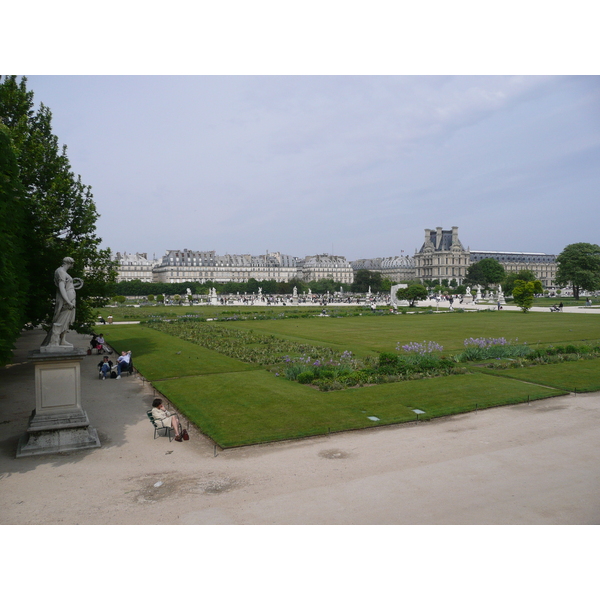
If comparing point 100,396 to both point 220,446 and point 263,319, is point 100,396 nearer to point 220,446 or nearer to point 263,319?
point 220,446

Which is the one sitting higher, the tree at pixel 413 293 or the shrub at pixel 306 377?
the tree at pixel 413 293

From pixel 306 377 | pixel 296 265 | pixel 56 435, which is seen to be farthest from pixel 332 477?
pixel 296 265

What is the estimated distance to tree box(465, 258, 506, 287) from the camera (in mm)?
110188

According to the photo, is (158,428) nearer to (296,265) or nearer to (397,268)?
(296,265)

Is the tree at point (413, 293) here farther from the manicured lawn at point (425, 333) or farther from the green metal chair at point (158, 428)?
the green metal chair at point (158, 428)

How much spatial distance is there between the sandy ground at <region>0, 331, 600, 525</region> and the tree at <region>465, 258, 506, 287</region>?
105m

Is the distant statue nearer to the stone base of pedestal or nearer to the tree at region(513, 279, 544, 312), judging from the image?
the stone base of pedestal

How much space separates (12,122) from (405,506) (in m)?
18.9

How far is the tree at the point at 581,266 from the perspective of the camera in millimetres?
71750

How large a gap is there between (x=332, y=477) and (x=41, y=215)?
1412 cm

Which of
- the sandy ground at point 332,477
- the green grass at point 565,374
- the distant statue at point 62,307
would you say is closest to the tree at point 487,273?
the green grass at point 565,374

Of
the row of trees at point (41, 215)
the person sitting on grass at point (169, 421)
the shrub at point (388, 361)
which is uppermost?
the row of trees at point (41, 215)

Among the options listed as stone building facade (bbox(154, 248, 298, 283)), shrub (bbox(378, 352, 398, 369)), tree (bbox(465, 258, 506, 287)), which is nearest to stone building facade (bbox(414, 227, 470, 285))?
tree (bbox(465, 258, 506, 287))

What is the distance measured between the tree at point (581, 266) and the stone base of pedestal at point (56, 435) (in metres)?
76.3
